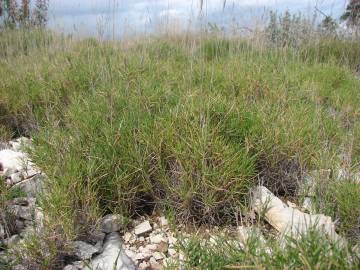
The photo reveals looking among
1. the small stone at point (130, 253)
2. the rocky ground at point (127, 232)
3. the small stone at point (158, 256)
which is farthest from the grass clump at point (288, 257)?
the small stone at point (130, 253)

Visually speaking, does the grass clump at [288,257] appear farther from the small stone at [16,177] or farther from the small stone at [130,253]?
the small stone at [16,177]

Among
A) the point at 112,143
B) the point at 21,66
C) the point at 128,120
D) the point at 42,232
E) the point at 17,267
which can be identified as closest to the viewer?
the point at 17,267

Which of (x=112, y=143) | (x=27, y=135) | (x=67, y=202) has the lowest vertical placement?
(x=27, y=135)

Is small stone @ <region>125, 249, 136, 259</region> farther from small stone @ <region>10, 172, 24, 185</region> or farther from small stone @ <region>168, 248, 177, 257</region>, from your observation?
small stone @ <region>10, 172, 24, 185</region>

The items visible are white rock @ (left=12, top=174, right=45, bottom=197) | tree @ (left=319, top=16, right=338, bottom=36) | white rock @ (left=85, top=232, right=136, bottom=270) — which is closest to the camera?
white rock @ (left=85, top=232, right=136, bottom=270)

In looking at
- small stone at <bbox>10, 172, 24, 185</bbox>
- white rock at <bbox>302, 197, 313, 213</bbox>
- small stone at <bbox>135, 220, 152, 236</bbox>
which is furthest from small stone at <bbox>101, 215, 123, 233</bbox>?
white rock at <bbox>302, 197, 313, 213</bbox>

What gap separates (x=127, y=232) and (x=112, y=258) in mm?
277

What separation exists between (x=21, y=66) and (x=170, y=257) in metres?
3.98

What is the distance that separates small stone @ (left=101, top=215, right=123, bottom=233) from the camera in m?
2.23

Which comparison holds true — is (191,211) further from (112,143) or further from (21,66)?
(21,66)

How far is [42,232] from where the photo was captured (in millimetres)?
1986

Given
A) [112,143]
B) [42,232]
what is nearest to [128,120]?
[112,143]

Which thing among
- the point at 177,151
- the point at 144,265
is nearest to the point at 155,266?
the point at 144,265

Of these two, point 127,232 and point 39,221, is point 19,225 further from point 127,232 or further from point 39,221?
point 127,232
